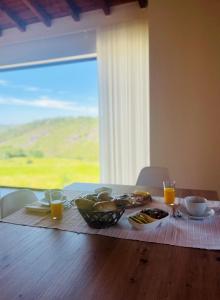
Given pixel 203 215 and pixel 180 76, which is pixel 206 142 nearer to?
pixel 180 76

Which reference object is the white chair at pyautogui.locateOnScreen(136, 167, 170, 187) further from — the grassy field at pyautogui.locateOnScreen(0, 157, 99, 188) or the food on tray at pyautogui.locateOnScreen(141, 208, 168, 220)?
the grassy field at pyautogui.locateOnScreen(0, 157, 99, 188)

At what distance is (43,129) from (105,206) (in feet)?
13.3

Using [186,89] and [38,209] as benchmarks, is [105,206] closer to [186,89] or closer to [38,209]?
[38,209]

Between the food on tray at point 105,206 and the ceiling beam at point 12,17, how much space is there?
3545mm

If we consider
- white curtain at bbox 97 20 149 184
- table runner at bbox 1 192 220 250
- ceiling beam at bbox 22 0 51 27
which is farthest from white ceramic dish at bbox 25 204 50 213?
ceiling beam at bbox 22 0 51 27

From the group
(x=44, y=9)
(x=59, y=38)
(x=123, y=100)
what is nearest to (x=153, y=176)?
(x=123, y=100)

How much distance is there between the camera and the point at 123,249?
39.2 inches

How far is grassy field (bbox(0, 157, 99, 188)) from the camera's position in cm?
488

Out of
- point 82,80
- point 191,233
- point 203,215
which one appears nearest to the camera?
point 191,233

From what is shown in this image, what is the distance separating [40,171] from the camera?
516 cm

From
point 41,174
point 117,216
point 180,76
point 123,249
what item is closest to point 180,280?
point 123,249

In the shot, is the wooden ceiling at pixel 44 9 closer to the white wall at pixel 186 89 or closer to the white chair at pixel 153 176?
the white wall at pixel 186 89

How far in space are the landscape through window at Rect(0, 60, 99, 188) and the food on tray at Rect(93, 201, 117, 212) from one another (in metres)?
3.23

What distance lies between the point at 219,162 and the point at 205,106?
65cm
